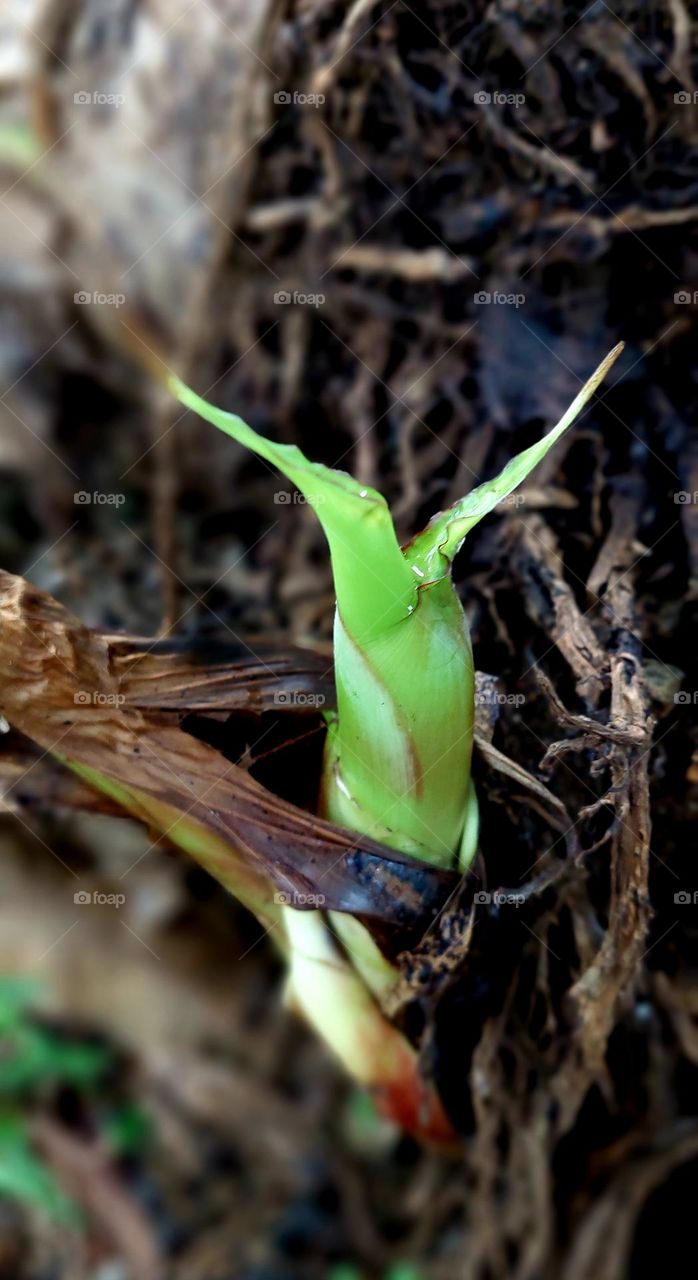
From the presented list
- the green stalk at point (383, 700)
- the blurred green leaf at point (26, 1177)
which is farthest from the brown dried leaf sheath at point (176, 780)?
the blurred green leaf at point (26, 1177)

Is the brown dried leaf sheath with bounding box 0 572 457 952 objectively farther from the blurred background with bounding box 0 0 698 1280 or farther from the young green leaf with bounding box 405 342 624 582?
the young green leaf with bounding box 405 342 624 582

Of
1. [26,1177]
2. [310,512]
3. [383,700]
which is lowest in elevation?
[26,1177]

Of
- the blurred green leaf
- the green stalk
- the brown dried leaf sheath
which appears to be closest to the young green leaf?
the green stalk

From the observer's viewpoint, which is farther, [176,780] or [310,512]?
[310,512]

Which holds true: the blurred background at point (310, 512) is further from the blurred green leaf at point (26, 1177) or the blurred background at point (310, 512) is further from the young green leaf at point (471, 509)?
the young green leaf at point (471, 509)

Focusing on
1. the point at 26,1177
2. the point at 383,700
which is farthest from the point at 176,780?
the point at 26,1177

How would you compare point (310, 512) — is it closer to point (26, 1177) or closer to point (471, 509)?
point (471, 509)
